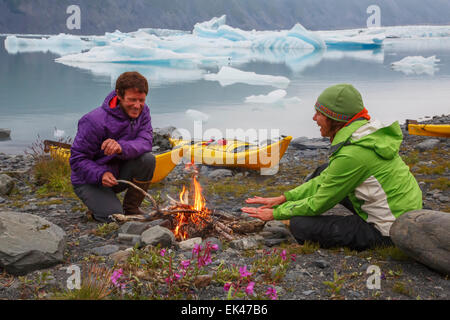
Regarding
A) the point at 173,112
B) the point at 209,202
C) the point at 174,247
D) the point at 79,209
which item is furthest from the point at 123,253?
the point at 173,112

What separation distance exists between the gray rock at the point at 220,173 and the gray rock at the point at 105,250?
155 inches

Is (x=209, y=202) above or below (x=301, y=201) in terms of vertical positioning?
below

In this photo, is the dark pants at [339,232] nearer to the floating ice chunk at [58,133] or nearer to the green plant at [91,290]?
the green plant at [91,290]

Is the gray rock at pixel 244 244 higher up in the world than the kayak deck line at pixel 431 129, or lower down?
lower down

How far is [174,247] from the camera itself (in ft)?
12.4

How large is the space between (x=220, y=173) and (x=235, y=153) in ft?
1.33

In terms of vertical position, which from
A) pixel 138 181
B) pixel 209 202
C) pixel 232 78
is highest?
pixel 232 78

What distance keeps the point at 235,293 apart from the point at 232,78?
22.3m

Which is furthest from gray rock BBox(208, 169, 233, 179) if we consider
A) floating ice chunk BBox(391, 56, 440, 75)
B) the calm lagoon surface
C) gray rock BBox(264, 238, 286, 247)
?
floating ice chunk BBox(391, 56, 440, 75)

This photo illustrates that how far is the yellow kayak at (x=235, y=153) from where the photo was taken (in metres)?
7.68

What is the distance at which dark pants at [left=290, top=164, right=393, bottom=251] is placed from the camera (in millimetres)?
3600

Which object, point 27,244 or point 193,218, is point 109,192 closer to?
point 193,218

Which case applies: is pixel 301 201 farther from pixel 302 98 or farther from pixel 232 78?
pixel 232 78

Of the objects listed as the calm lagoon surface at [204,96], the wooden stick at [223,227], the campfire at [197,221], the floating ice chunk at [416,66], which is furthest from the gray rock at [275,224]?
the floating ice chunk at [416,66]
